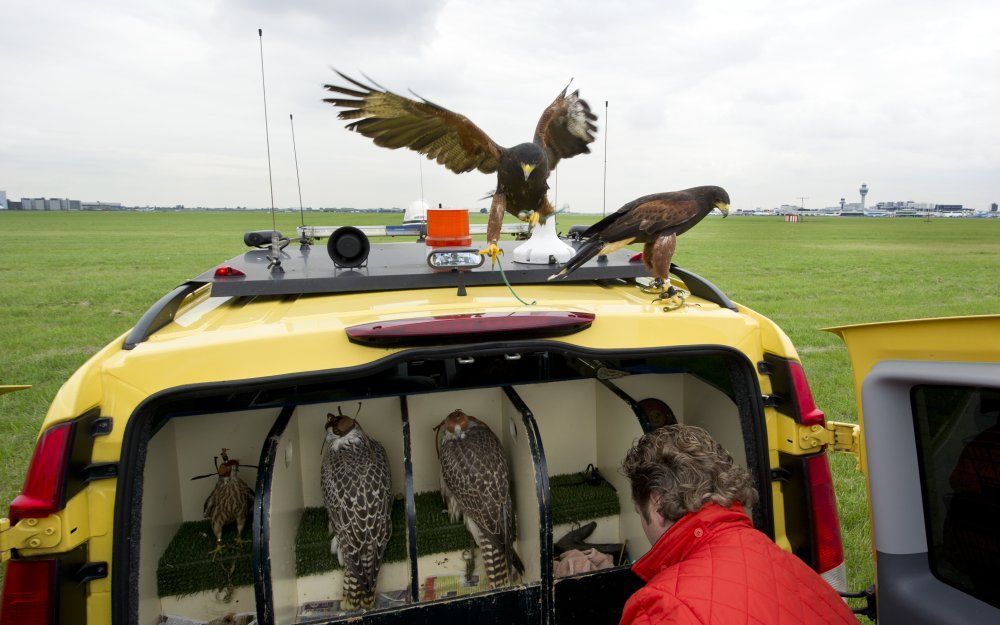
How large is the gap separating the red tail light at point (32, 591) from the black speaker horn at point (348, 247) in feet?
5.96

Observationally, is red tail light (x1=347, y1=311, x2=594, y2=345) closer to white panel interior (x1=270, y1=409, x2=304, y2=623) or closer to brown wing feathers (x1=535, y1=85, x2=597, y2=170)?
white panel interior (x1=270, y1=409, x2=304, y2=623)

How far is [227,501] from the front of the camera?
11.1 ft

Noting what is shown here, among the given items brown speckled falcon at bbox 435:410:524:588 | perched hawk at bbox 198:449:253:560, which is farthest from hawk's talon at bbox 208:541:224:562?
brown speckled falcon at bbox 435:410:524:588

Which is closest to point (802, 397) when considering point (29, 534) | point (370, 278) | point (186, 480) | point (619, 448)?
point (619, 448)

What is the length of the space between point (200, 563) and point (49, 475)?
1.58 meters

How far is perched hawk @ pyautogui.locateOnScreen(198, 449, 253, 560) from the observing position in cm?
335

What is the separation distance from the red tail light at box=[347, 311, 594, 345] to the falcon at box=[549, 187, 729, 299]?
64 centimetres

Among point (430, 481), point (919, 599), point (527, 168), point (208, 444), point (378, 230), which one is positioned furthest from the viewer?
point (378, 230)

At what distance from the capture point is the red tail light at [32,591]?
1775mm

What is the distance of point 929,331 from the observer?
4.92ft

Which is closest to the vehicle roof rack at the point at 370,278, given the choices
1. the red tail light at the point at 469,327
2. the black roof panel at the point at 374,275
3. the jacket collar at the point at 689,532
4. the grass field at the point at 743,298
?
the black roof panel at the point at 374,275

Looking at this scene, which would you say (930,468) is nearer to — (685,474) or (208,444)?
(685,474)

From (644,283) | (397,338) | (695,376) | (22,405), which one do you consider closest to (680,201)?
(644,283)

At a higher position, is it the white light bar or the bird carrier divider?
the white light bar
